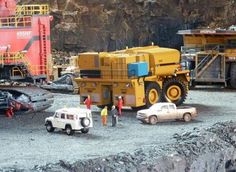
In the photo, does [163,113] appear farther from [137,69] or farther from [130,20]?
[130,20]

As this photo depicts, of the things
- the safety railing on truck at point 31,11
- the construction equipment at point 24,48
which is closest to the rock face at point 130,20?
the safety railing on truck at point 31,11

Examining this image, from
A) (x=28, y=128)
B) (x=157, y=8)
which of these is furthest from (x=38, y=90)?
(x=157, y=8)

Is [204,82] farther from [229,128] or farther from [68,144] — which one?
[68,144]

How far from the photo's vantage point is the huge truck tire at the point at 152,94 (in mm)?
23562

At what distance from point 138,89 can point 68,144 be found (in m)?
6.37

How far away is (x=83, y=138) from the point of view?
18250 mm

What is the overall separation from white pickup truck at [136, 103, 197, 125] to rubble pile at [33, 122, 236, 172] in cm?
209

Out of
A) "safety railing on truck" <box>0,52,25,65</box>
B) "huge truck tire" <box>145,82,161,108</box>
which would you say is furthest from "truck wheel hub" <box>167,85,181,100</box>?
"safety railing on truck" <box>0,52,25,65</box>

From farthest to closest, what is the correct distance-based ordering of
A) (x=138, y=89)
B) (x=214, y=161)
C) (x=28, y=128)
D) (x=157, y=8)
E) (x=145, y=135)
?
(x=157, y=8), (x=138, y=89), (x=28, y=128), (x=145, y=135), (x=214, y=161)

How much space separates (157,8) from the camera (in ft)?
131

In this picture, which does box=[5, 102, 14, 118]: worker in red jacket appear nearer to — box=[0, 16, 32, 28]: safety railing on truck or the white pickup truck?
box=[0, 16, 32, 28]: safety railing on truck

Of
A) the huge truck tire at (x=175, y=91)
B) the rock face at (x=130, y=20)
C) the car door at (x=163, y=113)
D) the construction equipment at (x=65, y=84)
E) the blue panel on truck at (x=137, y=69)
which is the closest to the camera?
the car door at (x=163, y=113)

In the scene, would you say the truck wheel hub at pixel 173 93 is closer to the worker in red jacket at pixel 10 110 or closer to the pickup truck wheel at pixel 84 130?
the worker in red jacket at pixel 10 110

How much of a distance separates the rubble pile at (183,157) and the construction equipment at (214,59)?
1205 cm
